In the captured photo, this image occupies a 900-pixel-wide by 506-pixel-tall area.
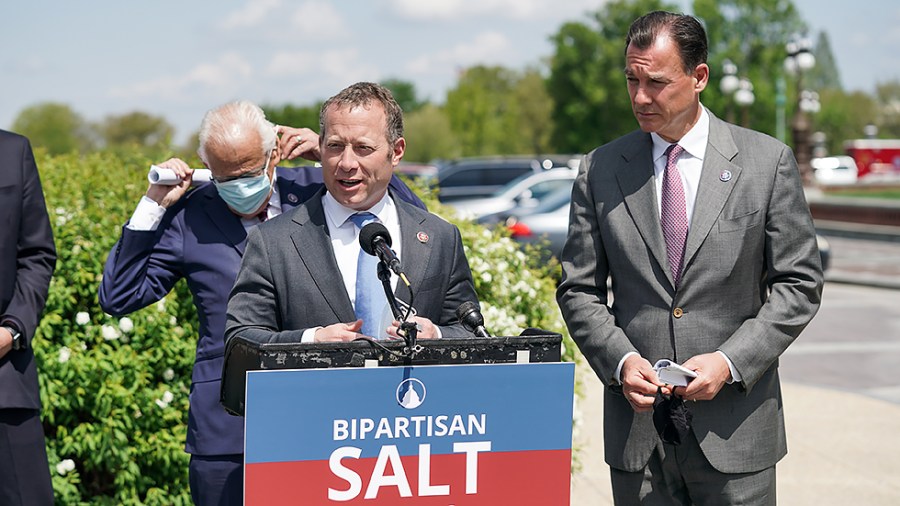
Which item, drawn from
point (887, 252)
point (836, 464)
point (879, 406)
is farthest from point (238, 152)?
point (887, 252)

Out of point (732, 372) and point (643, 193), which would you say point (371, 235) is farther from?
point (732, 372)

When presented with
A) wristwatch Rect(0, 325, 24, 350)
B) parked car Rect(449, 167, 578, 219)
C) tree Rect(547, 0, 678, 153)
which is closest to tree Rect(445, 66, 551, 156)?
tree Rect(547, 0, 678, 153)

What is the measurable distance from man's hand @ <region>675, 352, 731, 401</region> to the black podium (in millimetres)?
501

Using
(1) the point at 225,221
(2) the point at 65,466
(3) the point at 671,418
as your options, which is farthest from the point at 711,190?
(2) the point at 65,466

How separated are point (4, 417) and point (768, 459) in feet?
7.80

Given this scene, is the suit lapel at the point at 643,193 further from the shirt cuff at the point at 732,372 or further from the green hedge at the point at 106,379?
the green hedge at the point at 106,379

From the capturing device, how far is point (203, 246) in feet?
11.7

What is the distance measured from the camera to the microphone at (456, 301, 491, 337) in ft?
9.22

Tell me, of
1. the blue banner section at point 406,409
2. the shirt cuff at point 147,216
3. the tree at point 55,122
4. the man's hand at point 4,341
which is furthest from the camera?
the tree at point 55,122

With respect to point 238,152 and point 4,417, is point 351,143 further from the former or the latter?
point 4,417

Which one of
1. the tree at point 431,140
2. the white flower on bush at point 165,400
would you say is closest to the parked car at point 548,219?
Answer: the white flower on bush at point 165,400

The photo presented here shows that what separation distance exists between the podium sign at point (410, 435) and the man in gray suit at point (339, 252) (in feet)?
1.07

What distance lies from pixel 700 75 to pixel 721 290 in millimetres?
637

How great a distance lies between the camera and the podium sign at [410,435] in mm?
2463
